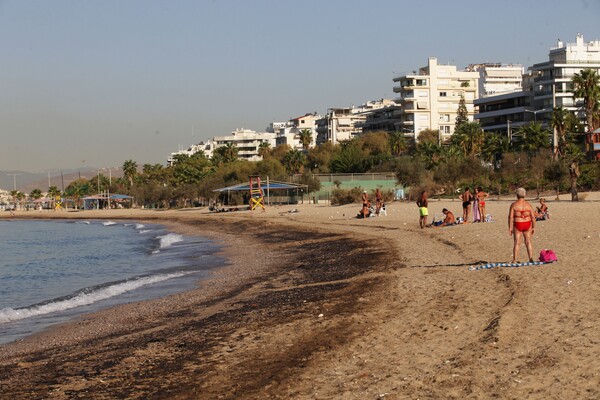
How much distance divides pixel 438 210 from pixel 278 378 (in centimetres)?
3733

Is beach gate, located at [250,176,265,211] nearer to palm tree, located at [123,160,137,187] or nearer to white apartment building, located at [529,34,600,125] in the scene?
white apartment building, located at [529,34,600,125]

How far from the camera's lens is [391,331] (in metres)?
9.80

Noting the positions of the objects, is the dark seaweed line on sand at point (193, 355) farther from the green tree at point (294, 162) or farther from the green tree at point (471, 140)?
the green tree at point (294, 162)

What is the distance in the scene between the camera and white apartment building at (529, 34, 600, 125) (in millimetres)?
93500

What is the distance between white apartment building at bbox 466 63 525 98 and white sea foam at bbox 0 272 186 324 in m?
115

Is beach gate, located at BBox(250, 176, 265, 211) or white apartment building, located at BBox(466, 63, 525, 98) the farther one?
white apartment building, located at BBox(466, 63, 525, 98)

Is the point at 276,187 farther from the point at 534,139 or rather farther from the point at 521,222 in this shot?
the point at 521,222

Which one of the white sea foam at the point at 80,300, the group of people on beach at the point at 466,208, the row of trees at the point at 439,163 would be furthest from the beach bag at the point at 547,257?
the row of trees at the point at 439,163

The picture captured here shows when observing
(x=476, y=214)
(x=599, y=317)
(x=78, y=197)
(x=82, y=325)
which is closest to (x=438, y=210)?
(x=476, y=214)

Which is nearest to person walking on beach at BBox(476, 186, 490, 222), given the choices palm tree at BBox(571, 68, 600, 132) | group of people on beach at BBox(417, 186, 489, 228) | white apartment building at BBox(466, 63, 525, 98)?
group of people on beach at BBox(417, 186, 489, 228)

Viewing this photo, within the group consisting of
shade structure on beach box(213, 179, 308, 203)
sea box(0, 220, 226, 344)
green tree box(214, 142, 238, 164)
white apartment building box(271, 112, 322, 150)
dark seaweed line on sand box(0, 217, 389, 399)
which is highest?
white apartment building box(271, 112, 322, 150)

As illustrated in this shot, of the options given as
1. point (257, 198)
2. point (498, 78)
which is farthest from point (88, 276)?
point (498, 78)

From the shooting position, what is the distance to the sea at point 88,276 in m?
16.1

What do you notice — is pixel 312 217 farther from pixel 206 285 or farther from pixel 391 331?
pixel 391 331
